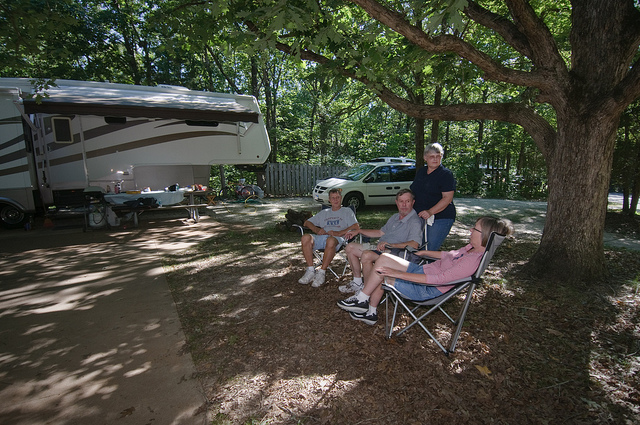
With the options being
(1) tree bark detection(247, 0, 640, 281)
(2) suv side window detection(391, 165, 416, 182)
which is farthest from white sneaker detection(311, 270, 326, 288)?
(2) suv side window detection(391, 165, 416, 182)

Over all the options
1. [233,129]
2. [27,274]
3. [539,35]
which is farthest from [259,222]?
[539,35]

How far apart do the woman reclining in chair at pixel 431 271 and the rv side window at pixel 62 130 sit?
26.0ft

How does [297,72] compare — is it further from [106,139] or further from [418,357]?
[418,357]

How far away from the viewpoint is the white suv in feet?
31.0

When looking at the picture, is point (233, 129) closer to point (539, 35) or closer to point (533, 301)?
point (539, 35)

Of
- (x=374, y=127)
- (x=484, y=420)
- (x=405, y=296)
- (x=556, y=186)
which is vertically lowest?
(x=484, y=420)

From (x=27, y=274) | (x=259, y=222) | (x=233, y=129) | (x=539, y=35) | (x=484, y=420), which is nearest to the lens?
(x=484, y=420)

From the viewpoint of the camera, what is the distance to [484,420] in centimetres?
196

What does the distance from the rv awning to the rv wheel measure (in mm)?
2357

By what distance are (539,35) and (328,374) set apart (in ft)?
13.5

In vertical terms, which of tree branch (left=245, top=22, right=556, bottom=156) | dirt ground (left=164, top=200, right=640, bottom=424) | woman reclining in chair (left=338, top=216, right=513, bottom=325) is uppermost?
tree branch (left=245, top=22, right=556, bottom=156)

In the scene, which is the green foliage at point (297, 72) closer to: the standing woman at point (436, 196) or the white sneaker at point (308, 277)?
the standing woman at point (436, 196)

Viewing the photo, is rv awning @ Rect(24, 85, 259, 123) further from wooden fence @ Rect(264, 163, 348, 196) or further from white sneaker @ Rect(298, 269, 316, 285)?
wooden fence @ Rect(264, 163, 348, 196)

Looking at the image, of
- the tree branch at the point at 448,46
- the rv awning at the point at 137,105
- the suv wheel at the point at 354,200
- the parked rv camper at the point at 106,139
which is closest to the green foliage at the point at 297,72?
the tree branch at the point at 448,46
